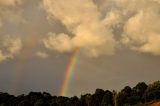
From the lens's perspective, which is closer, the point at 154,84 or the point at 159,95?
the point at 159,95

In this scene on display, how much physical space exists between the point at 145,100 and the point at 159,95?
9.03m

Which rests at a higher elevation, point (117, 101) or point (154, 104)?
point (117, 101)

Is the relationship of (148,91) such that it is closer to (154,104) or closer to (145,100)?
(145,100)

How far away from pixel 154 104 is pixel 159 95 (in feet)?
60.6

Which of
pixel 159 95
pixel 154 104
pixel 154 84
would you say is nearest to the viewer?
pixel 154 104

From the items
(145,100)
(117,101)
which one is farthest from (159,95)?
(117,101)

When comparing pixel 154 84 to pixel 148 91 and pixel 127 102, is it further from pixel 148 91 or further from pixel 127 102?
pixel 127 102

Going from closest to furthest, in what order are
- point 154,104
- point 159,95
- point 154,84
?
point 154,104, point 159,95, point 154,84

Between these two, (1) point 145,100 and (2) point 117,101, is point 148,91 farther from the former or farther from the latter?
(2) point 117,101

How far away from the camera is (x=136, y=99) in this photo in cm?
19375

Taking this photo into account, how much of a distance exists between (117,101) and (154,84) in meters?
23.9

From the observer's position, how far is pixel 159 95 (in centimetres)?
18475

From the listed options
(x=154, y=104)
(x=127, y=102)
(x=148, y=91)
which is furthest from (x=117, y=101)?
(x=154, y=104)

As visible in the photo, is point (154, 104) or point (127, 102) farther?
point (127, 102)
